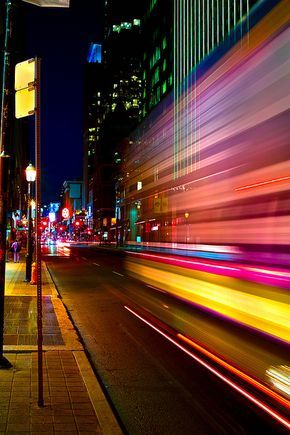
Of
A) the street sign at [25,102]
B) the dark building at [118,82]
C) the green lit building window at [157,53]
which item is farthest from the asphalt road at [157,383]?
the dark building at [118,82]

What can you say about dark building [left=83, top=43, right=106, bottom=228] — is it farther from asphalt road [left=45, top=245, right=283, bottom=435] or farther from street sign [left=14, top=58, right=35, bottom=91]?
street sign [left=14, top=58, right=35, bottom=91]

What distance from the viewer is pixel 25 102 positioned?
652 cm

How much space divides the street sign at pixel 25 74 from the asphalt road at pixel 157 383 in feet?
13.2

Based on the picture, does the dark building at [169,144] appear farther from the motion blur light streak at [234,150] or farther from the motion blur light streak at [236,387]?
the motion blur light streak at [236,387]

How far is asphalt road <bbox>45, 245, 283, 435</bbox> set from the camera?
5.52 meters

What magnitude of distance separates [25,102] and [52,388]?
11.5 feet

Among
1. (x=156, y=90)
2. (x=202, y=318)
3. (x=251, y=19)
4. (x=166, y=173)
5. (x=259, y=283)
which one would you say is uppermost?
(x=156, y=90)

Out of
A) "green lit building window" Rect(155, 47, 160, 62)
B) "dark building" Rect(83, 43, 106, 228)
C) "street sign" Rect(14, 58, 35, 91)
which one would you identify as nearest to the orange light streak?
"street sign" Rect(14, 58, 35, 91)

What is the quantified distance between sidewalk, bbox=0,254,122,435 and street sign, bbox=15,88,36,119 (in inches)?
132

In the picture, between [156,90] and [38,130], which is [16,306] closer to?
[38,130]

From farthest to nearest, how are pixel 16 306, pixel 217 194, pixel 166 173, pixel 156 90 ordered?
pixel 156 90 < pixel 16 306 < pixel 166 173 < pixel 217 194

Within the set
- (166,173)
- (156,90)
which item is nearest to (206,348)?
(166,173)

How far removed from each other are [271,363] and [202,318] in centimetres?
301

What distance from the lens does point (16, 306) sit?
13.8 meters
